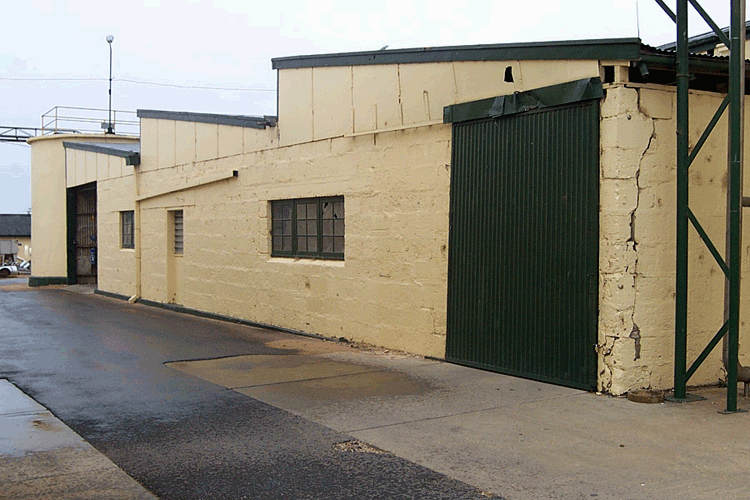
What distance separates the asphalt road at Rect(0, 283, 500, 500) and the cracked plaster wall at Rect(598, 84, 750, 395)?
316 cm

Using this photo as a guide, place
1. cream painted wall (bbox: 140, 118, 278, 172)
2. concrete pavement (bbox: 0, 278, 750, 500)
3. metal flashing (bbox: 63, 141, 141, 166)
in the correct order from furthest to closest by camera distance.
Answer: metal flashing (bbox: 63, 141, 141, 166), cream painted wall (bbox: 140, 118, 278, 172), concrete pavement (bbox: 0, 278, 750, 500)

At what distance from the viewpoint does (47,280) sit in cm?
2703

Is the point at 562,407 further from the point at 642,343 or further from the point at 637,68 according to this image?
the point at 637,68

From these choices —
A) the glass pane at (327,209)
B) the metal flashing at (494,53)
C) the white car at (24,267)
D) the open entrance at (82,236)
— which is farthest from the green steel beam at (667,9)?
the white car at (24,267)

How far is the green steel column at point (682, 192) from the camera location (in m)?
7.65

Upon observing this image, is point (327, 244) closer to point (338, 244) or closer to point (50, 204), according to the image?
point (338, 244)

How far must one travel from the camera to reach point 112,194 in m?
22.2

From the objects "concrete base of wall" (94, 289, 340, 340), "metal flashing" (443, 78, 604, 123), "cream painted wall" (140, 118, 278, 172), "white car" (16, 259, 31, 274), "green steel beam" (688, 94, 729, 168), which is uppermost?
"cream painted wall" (140, 118, 278, 172)

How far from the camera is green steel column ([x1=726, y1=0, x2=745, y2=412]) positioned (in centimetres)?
722

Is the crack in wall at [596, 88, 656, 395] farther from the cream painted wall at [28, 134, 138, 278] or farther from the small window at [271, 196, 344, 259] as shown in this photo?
the cream painted wall at [28, 134, 138, 278]

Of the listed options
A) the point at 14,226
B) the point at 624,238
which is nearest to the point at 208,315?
the point at 624,238

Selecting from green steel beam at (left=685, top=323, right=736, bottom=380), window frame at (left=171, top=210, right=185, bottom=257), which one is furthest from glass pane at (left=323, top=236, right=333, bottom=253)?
green steel beam at (left=685, top=323, right=736, bottom=380)

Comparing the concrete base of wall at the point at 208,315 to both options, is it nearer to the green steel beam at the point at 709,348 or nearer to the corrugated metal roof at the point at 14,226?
the green steel beam at the point at 709,348

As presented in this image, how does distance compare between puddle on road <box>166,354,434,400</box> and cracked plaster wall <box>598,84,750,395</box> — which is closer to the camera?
cracked plaster wall <box>598,84,750,395</box>
